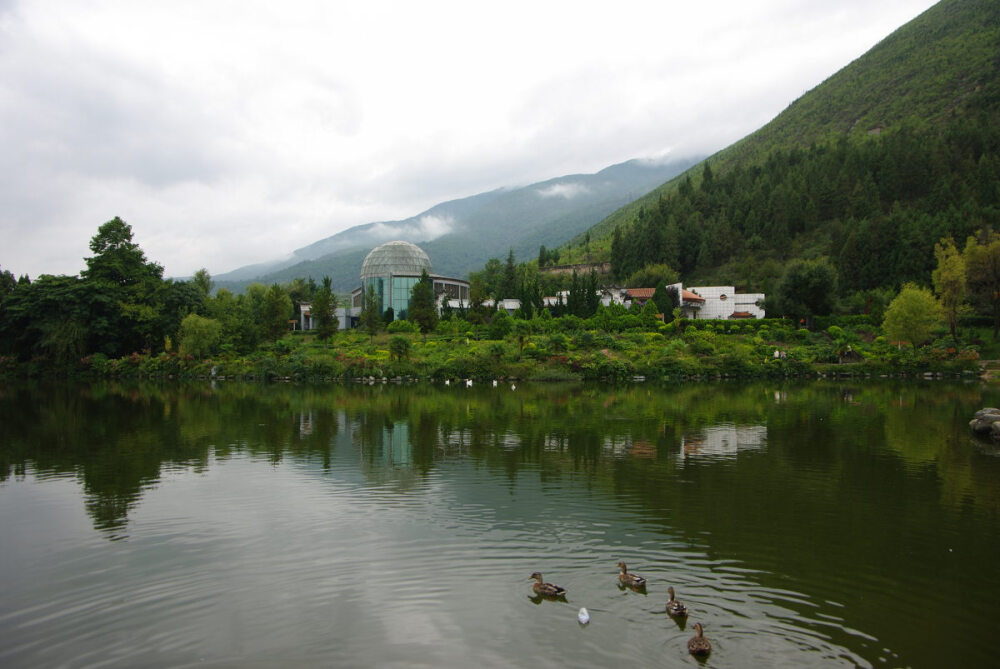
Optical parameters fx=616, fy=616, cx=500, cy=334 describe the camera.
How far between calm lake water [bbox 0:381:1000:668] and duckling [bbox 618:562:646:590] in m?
0.15

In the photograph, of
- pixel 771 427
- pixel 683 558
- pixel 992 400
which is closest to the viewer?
pixel 683 558

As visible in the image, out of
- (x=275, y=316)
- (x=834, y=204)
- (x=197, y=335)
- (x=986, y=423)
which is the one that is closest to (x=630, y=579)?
(x=986, y=423)

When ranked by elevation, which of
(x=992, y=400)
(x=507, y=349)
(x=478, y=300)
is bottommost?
(x=992, y=400)

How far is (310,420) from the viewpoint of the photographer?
2245 cm

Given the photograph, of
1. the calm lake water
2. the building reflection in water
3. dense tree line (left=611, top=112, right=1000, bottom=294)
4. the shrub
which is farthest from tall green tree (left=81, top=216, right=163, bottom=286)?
dense tree line (left=611, top=112, right=1000, bottom=294)

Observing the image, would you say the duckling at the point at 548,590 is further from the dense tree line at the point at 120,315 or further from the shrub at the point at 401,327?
the shrub at the point at 401,327

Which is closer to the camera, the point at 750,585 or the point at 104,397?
the point at 750,585

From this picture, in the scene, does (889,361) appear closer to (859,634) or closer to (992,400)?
(992,400)

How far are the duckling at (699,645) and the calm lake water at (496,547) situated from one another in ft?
0.33

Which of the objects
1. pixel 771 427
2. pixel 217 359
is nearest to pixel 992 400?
pixel 771 427

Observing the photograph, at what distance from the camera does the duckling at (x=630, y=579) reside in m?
7.40

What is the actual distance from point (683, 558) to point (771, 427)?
12.9 m

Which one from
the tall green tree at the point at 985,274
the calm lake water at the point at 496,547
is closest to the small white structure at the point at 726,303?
the tall green tree at the point at 985,274

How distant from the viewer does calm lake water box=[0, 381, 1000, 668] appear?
6.36 metres
